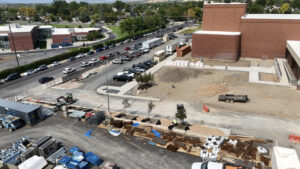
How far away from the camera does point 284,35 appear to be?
5962 centimetres

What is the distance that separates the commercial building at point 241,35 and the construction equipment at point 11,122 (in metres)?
49.7

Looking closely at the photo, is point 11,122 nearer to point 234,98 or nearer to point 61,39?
point 234,98

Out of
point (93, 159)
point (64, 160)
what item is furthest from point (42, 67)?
point (93, 159)

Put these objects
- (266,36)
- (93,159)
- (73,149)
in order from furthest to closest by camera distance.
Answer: (266,36) < (73,149) < (93,159)

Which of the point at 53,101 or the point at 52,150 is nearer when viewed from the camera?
the point at 52,150

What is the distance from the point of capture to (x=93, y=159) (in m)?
23.3

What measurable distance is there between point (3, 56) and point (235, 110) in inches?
3272

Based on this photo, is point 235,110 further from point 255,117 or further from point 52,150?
point 52,150

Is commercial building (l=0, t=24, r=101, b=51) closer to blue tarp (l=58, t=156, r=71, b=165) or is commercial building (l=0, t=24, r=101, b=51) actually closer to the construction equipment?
the construction equipment

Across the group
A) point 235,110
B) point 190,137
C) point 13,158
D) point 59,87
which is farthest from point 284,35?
point 13,158

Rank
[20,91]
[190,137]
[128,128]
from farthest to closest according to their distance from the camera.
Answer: [20,91] → [128,128] → [190,137]

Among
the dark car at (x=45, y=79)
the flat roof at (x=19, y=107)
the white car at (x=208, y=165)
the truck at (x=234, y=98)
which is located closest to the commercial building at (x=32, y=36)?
the dark car at (x=45, y=79)

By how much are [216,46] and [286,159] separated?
47.2 m

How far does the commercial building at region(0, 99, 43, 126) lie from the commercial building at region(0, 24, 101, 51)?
52513 mm
